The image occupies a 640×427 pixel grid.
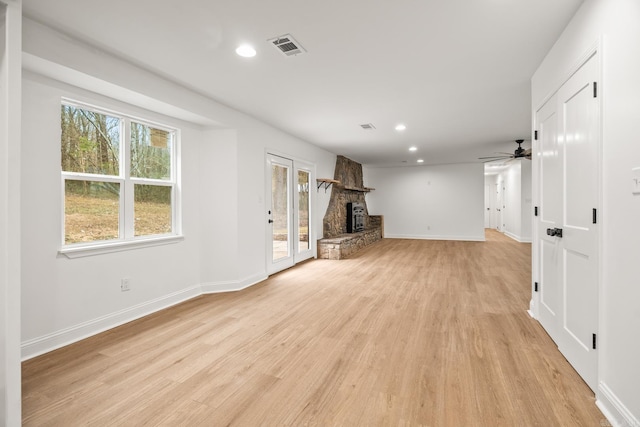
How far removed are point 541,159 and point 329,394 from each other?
2648mm

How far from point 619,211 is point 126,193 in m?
3.84

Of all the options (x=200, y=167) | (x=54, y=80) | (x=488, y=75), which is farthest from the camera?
(x=200, y=167)

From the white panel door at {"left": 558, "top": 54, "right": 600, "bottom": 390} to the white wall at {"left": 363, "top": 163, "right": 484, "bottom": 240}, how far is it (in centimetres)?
740

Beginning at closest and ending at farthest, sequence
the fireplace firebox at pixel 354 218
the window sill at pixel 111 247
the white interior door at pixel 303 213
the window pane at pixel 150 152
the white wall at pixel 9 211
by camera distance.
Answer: the white wall at pixel 9 211 → the window sill at pixel 111 247 → the window pane at pixel 150 152 → the white interior door at pixel 303 213 → the fireplace firebox at pixel 354 218

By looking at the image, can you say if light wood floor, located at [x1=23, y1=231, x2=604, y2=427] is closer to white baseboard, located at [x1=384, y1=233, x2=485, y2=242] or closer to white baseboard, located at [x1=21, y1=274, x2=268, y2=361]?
white baseboard, located at [x1=21, y1=274, x2=268, y2=361]

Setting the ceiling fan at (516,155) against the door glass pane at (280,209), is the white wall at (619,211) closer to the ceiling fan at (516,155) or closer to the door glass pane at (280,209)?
the door glass pane at (280,209)

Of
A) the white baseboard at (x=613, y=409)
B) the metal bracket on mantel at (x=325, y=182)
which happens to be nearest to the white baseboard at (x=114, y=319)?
the metal bracket on mantel at (x=325, y=182)

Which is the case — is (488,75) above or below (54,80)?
above

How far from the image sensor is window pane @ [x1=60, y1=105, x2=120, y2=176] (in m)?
2.59

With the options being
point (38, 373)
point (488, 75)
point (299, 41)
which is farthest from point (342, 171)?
point (38, 373)

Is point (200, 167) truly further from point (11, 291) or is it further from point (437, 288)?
point (437, 288)

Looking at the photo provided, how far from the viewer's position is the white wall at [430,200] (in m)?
9.06

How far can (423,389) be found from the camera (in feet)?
6.07

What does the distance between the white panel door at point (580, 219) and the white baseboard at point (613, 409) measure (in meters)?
0.13
